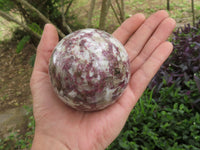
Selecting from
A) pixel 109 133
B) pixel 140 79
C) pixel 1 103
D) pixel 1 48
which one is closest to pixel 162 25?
pixel 140 79

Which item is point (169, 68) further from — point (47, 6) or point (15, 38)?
point (15, 38)

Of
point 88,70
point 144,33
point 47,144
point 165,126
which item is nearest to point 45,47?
point 88,70

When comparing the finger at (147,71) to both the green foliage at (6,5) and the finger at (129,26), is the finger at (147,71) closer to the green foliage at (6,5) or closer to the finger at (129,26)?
the finger at (129,26)

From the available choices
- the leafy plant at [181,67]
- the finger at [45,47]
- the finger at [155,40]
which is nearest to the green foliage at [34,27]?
the finger at [45,47]

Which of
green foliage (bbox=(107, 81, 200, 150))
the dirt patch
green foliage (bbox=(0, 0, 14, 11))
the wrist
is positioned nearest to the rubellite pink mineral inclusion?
the wrist

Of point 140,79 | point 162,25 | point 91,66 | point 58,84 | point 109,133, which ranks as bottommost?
point 109,133

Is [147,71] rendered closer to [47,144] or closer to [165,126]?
[165,126]
